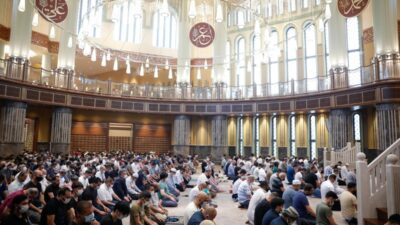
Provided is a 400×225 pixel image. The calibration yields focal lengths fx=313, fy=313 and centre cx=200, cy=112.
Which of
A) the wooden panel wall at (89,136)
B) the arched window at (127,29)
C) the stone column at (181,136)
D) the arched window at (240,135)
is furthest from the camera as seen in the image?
the arched window at (127,29)

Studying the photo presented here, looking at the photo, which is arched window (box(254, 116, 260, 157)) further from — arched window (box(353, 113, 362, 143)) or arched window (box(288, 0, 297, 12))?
arched window (box(288, 0, 297, 12))

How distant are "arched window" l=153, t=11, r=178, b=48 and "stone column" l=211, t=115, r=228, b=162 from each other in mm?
8894

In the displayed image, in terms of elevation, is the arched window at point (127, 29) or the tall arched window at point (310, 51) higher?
the arched window at point (127, 29)

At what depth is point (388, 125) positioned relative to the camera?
1395 cm

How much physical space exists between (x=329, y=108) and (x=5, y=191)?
613 inches


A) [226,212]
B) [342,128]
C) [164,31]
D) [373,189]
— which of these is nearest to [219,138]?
[342,128]

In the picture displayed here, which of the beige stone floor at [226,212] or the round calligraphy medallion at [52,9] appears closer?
the beige stone floor at [226,212]

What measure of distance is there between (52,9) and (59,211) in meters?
10.4

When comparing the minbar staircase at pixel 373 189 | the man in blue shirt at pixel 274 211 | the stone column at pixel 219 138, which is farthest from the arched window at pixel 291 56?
the man in blue shirt at pixel 274 211

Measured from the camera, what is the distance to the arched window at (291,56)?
2256 centimetres

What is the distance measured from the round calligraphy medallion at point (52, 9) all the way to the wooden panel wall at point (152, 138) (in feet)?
39.4

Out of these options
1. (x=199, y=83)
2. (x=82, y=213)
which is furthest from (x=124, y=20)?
(x=82, y=213)

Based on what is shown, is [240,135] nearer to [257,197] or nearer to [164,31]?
[164,31]

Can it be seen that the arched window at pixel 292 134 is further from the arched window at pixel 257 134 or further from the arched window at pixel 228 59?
the arched window at pixel 228 59
